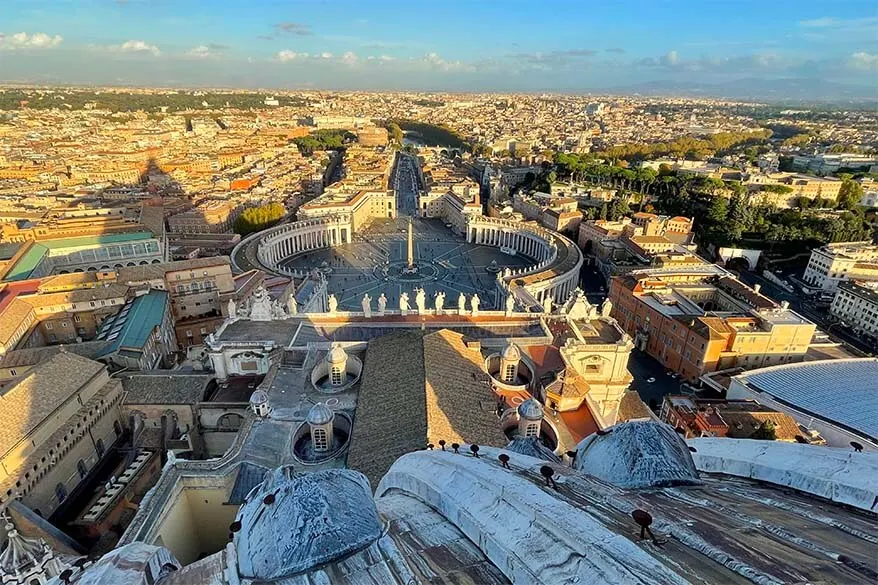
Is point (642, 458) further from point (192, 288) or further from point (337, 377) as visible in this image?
point (192, 288)

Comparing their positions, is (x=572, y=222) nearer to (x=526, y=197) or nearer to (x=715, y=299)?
→ (x=526, y=197)

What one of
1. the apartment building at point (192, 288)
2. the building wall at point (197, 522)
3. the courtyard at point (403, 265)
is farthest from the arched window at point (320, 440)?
the courtyard at point (403, 265)

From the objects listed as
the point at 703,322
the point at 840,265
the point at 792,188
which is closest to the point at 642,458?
the point at 703,322

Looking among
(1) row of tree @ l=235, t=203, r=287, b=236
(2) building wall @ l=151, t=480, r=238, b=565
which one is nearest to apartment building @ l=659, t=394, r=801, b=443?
(2) building wall @ l=151, t=480, r=238, b=565

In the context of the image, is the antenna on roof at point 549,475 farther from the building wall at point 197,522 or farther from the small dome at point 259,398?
the small dome at point 259,398

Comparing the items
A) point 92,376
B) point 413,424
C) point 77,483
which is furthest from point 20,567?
point 413,424

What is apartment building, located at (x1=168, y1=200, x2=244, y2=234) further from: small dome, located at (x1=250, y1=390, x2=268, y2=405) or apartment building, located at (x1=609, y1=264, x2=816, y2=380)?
small dome, located at (x1=250, y1=390, x2=268, y2=405)
